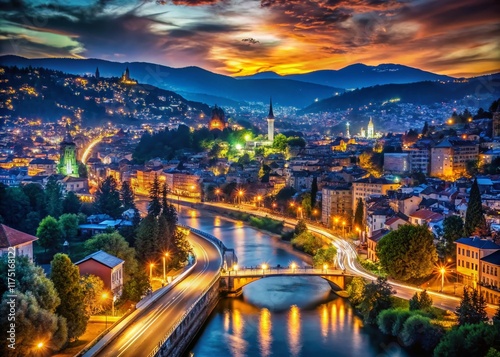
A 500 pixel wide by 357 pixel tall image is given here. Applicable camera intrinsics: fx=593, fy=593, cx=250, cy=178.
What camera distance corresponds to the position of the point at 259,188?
3152 cm

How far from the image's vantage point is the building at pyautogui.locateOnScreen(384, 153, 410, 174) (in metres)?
27.2

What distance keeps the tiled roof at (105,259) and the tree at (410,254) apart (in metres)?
6.12

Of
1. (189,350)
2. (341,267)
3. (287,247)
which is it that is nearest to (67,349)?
(189,350)

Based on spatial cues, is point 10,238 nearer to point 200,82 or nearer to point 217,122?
point 217,122

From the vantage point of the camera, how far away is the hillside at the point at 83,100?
57031 mm

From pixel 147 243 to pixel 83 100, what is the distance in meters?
53.6

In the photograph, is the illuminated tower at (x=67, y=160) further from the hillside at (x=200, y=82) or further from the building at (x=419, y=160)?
the building at (x=419, y=160)

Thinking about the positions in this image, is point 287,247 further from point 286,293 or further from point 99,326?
point 99,326

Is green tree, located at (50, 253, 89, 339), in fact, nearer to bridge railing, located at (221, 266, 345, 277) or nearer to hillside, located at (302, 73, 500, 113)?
bridge railing, located at (221, 266, 345, 277)

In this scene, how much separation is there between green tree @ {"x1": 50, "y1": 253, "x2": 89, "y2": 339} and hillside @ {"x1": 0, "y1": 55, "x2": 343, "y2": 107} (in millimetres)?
28172

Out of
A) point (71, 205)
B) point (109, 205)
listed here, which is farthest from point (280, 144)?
point (71, 205)

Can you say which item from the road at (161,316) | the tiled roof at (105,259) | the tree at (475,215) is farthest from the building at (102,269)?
the tree at (475,215)

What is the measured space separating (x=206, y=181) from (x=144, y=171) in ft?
20.2

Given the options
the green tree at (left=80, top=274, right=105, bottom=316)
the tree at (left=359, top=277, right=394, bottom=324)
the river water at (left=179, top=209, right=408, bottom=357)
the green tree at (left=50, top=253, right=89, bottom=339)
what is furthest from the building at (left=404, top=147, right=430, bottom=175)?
the green tree at (left=50, top=253, right=89, bottom=339)
